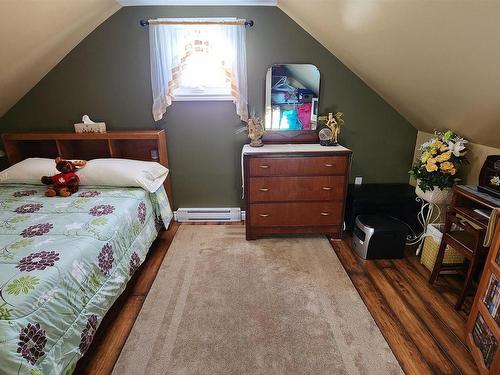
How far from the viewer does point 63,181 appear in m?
2.27

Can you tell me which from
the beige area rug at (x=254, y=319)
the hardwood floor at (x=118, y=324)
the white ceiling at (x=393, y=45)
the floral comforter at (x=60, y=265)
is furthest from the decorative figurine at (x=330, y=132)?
the hardwood floor at (x=118, y=324)

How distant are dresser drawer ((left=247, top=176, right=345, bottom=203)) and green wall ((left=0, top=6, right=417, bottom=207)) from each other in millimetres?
555

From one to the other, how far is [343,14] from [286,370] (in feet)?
7.15

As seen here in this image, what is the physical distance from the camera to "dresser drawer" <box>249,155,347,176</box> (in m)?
2.53

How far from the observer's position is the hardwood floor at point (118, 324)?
1.54 meters

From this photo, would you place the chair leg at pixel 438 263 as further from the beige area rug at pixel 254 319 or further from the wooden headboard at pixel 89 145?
the wooden headboard at pixel 89 145

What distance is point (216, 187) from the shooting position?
10.3 ft

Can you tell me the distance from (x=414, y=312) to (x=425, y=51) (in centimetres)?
162

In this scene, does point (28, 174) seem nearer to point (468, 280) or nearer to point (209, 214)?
point (209, 214)

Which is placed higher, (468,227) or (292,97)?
(292,97)

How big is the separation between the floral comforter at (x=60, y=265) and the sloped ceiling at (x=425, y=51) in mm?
2013

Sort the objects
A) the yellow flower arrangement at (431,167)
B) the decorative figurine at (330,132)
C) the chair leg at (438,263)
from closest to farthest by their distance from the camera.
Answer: the chair leg at (438,263), the yellow flower arrangement at (431,167), the decorative figurine at (330,132)

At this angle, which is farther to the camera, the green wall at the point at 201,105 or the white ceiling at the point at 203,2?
the green wall at the point at 201,105

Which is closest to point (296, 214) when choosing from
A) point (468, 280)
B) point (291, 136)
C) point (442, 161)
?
point (291, 136)
